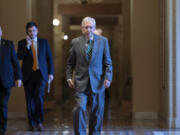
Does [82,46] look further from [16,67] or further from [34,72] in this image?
[34,72]

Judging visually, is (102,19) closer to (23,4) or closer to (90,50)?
(23,4)

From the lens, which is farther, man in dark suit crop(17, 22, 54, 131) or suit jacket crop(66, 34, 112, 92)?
man in dark suit crop(17, 22, 54, 131)

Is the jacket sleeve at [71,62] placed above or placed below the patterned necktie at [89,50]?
below

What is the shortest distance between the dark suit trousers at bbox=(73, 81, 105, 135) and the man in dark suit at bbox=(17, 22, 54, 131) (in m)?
1.29

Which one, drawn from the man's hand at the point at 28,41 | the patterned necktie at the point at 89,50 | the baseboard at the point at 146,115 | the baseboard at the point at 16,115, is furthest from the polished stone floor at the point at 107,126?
the patterned necktie at the point at 89,50

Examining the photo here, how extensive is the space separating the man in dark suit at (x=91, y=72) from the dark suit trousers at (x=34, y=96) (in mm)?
1139

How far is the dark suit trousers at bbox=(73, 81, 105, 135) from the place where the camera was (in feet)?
15.5

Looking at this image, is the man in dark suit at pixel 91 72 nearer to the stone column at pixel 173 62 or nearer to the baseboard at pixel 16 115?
the stone column at pixel 173 62

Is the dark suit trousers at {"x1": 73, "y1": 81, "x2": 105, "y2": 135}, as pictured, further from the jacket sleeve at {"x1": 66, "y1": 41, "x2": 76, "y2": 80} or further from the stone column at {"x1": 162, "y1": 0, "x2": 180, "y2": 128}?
the stone column at {"x1": 162, "y1": 0, "x2": 180, "y2": 128}

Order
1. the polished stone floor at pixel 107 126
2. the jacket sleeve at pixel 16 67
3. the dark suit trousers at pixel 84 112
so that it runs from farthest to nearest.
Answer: the polished stone floor at pixel 107 126, the jacket sleeve at pixel 16 67, the dark suit trousers at pixel 84 112

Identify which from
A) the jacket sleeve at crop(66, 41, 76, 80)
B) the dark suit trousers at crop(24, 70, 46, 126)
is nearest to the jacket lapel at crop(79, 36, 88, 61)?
the jacket sleeve at crop(66, 41, 76, 80)

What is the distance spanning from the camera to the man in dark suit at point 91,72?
4.84 m

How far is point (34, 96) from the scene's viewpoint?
19.8 feet

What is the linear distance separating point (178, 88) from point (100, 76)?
1.73 m
